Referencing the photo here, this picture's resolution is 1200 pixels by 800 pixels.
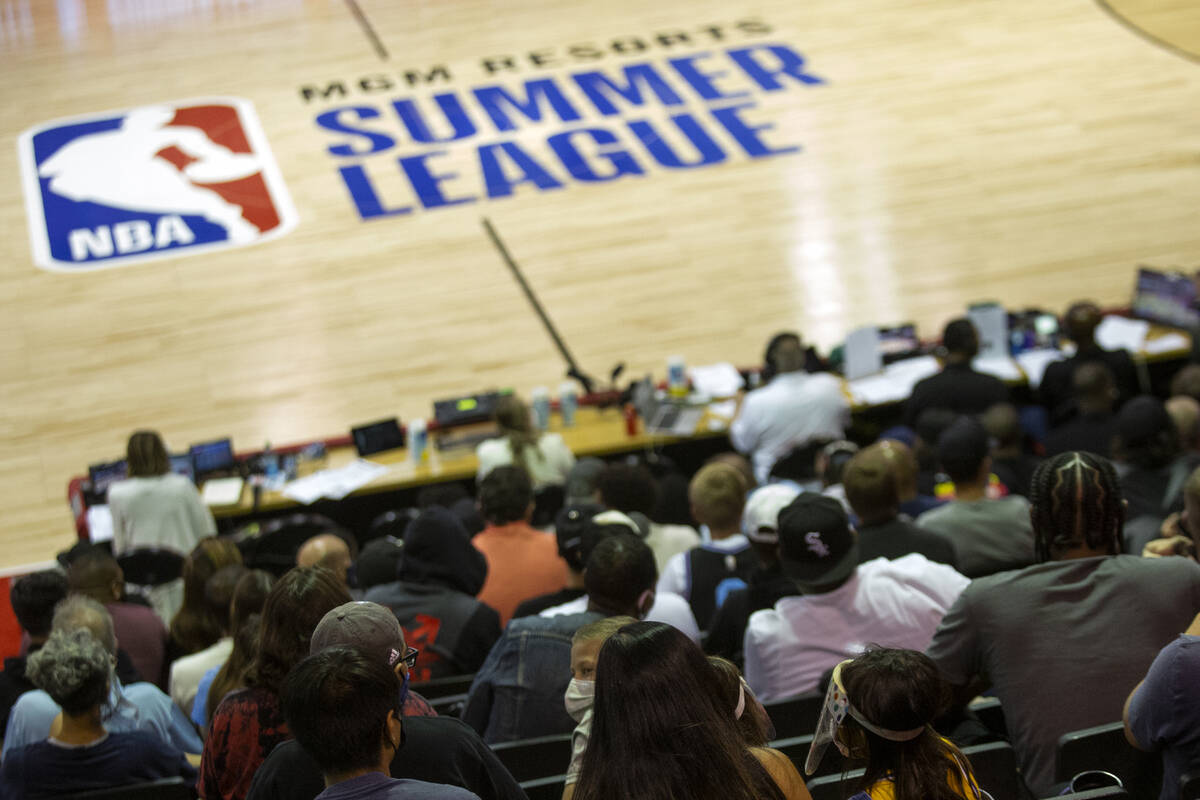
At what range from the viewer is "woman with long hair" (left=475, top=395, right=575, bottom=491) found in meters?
6.77

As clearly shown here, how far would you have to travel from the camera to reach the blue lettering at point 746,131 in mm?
11398

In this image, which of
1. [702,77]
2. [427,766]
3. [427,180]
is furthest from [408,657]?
[702,77]

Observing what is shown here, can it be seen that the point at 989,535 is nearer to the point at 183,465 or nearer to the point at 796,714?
the point at 796,714

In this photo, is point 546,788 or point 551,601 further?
point 551,601

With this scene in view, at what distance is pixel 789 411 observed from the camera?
22.9ft

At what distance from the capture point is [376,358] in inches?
351

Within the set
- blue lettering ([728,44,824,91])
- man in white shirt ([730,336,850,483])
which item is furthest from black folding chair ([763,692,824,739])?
blue lettering ([728,44,824,91])

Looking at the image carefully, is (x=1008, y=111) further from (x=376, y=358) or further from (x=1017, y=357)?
(x=376, y=358)

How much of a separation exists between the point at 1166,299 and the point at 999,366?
1.21 meters

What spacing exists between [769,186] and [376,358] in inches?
144

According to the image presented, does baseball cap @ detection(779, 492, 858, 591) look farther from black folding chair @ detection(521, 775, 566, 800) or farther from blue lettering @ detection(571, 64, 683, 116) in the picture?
blue lettering @ detection(571, 64, 683, 116)

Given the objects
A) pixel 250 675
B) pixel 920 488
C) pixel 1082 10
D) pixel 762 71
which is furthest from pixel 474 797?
pixel 1082 10

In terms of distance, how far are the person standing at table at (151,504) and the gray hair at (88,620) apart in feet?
8.15

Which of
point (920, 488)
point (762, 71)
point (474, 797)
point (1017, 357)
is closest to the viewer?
point (474, 797)
